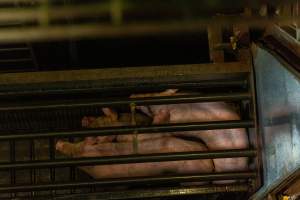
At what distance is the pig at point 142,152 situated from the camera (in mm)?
2680

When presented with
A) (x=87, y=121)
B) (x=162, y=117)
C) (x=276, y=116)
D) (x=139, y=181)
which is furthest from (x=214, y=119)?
(x=87, y=121)

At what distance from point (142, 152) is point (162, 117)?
0.65 ft

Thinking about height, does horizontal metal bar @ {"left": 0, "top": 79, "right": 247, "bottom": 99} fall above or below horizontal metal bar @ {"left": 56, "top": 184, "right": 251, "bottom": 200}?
above

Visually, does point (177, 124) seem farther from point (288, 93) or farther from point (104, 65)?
point (104, 65)

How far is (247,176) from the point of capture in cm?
261

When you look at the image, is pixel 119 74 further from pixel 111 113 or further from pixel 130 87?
pixel 111 113

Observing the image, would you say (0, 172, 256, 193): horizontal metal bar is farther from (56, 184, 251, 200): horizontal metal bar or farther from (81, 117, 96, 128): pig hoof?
(81, 117, 96, 128): pig hoof

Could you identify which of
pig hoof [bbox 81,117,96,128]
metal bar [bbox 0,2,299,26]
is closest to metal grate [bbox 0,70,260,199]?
pig hoof [bbox 81,117,96,128]

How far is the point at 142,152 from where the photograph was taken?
268 cm

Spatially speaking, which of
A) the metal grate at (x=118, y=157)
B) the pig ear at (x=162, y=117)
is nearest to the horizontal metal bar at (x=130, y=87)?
the metal grate at (x=118, y=157)

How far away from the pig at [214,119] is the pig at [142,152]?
0.06m

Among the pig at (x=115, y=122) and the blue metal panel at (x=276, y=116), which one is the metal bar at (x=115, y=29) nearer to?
the blue metal panel at (x=276, y=116)

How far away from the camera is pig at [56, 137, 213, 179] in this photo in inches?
105

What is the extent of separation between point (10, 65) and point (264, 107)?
1778 millimetres
